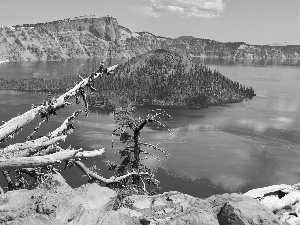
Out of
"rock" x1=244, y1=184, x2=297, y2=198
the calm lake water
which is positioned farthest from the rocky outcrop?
the calm lake water

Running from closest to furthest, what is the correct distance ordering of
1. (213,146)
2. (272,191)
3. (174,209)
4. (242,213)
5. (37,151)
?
(242,213)
(37,151)
(174,209)
(272,191)
(213,146)

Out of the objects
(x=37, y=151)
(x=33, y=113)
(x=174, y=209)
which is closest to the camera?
(x=37, y=151)

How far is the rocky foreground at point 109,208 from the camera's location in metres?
12.1

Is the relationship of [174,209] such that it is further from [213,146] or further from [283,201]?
[213,146]

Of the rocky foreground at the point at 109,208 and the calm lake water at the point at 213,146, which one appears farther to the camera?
the calm lake water at the point at 213,146

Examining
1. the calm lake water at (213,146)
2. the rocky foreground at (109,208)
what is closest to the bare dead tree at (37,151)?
the rocky foreground at (109,208)

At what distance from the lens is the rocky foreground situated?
1208 centimetres

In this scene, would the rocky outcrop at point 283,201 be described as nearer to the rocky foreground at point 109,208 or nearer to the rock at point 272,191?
the rock at point 272,191

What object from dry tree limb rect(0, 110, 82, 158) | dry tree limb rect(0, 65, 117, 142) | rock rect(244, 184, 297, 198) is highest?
dry tree limb rect(0, 65, 117, 142)

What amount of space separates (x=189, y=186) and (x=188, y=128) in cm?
6300

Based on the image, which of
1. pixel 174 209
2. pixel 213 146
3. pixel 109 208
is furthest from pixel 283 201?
pixel 213 146

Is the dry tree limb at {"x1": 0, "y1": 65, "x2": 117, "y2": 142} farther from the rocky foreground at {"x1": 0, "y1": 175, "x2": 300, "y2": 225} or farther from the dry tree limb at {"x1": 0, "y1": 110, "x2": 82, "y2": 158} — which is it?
the rocky foreground at {"x1": 0, "y1": 175, "x2": 300, "y2": 225}

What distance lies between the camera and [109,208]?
13922mm

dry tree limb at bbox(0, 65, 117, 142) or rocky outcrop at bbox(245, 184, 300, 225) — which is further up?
dry tree limb at bbox(0, 65, 117, 142)
